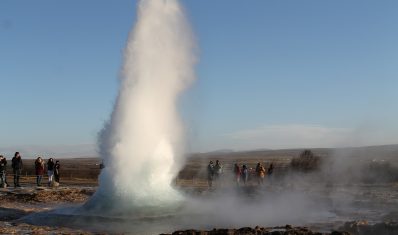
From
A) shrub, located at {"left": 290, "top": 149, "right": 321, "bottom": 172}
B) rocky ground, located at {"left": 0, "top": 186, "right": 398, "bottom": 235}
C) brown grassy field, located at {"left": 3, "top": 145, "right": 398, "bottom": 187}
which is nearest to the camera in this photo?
rocky ground, located at {"left": 0, "top": 186, "right": 398, "bottom": 235}

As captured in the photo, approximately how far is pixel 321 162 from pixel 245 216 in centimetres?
1900

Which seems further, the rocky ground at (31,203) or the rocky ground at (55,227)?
the rocky ground at (31,203)

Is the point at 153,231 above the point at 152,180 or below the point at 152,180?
below

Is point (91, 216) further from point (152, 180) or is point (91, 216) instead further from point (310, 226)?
point (310, 226)

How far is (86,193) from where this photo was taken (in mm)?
21125

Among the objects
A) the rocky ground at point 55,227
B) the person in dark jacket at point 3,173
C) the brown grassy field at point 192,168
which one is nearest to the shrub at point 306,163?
the brown grassy field at point 192,168

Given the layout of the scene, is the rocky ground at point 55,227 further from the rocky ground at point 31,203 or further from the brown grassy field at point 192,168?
the brown grassy field at point 192,168

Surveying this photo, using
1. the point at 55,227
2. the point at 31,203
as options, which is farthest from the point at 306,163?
the point at 55,227

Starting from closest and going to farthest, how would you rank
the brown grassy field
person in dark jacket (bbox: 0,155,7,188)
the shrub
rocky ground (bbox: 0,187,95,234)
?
rocky ground (bbox: 0,187,95,234) → person in dark jacket (bbox: 0,155,7,188) → the brown grassy field → the shrub

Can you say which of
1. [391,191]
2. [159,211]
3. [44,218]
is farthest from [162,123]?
[391,191]

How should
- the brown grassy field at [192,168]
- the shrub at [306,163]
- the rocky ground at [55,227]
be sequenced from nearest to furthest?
1. the rocky ground at [55,227]
2. the brown grassy field at [192,168]
3. the shrub at [306,163]

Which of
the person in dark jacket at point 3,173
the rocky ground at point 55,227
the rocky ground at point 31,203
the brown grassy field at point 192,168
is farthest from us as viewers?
the brown grassy field at point 192,168

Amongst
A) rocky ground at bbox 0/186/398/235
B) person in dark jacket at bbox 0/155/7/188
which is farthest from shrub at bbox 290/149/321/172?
person in dark jacket at bbox 0/155/7/188

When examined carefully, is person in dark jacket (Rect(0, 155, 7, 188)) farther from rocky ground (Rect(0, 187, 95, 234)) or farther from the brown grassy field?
the brown grassy field
